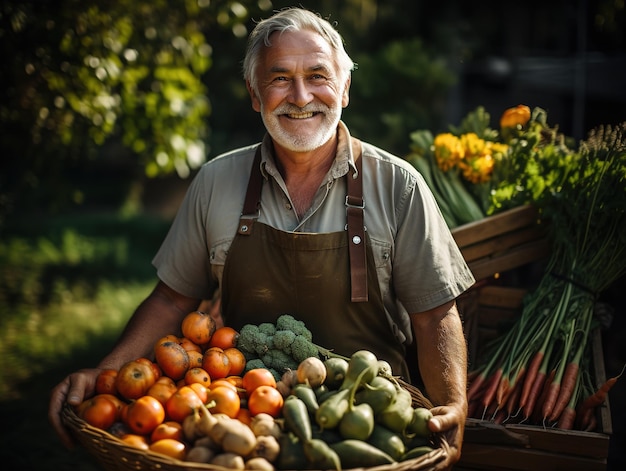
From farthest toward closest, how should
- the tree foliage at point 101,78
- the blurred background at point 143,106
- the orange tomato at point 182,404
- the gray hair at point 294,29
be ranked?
the blurred background at point 143,106 < the tree foliage at point 101,78 < the gray hair at point 294,29 < the orange tomato at point 182,404

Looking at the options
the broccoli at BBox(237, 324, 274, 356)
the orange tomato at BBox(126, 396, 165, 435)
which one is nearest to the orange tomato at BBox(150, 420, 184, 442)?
the orange tomato at BBox(126, 396, 165, 435)

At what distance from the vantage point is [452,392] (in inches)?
90.0

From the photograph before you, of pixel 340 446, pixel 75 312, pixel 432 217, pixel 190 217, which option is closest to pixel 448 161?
pixel 432 217

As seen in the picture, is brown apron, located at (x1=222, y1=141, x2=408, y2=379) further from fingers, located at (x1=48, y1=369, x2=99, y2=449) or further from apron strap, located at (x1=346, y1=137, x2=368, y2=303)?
fingers, located at (x1=48, y1=369, x2=99, y2=449)

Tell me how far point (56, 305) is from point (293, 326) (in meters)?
5.09

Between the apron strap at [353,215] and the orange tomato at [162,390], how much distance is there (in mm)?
703

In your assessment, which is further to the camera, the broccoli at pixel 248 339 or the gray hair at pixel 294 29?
the gray hair at pixel 294 29

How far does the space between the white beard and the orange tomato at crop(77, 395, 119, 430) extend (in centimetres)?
121

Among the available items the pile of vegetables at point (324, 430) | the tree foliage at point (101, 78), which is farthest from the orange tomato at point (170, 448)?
the tree foliage at point (101, 78)

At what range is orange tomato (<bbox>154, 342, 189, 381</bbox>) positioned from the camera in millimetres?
2219

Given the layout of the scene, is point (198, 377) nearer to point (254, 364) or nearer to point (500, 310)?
point (254, 364)

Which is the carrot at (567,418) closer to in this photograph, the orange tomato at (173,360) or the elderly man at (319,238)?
the elderly man at (319,238)

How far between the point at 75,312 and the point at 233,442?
529 cm

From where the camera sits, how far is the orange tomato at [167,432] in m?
1.87
